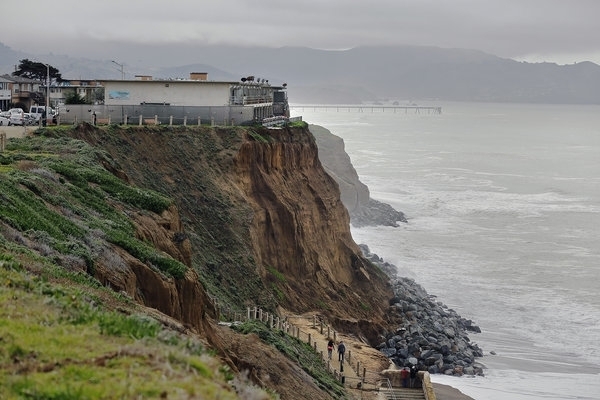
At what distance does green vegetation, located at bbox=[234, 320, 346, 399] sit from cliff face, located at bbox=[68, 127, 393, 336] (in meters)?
4.40

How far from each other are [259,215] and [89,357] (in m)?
35.2

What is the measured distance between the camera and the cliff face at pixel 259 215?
127 ft

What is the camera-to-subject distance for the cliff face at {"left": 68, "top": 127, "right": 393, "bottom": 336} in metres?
38.7

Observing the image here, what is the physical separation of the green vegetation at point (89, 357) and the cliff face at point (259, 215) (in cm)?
2010

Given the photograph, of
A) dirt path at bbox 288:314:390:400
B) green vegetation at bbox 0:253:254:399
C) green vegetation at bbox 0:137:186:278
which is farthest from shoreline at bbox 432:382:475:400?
green vegetation at bbox 0:253:254:399

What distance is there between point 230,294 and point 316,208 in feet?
57.2

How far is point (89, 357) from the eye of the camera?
9.81 meters

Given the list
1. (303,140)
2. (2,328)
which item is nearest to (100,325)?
(2,328)

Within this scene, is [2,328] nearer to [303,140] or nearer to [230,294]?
[230,294]

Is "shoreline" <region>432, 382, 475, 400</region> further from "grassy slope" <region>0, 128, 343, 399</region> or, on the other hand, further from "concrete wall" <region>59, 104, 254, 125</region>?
"concrete wall" <region>59, 104, 254, 125</region>

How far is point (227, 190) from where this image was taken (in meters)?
43.7

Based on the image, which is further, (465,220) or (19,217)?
(465,220)

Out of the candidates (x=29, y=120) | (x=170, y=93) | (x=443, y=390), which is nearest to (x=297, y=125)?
(x=170, y=93)

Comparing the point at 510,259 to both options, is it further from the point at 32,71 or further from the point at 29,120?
the point at 32,71
